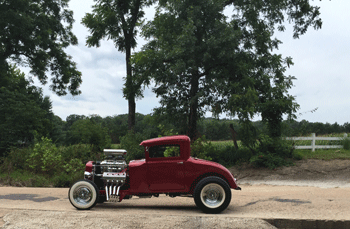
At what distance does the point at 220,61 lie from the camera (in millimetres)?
18078

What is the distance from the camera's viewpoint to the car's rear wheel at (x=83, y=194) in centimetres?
701

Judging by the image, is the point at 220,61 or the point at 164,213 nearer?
the point at 164,213

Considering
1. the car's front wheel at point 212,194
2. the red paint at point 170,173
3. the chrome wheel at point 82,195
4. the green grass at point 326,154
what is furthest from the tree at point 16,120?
the green grass at point 326,154

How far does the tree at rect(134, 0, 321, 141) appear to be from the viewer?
56.1 feet

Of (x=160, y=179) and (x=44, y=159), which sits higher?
(x=160, y=179)

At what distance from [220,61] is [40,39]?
14.4 metres

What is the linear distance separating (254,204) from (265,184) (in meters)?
7.64

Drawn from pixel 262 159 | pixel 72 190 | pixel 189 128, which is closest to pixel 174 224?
pixel 72 190

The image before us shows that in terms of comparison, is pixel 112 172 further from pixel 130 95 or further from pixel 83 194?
pixel 130 95

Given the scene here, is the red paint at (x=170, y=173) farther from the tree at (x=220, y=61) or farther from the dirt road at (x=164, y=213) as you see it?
the tree at (x=220, y=61)

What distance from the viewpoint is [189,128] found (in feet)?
62.4

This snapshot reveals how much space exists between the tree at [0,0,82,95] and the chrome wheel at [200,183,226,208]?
20070 mm

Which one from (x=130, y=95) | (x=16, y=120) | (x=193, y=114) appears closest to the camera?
(x=193, y=114)

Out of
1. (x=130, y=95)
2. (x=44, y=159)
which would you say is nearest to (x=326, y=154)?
(x=130, y=95)
